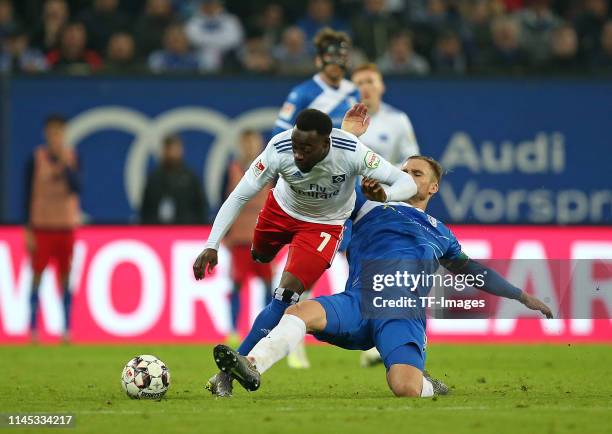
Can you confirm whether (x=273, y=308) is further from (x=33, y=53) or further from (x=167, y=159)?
(x=33, y=53)

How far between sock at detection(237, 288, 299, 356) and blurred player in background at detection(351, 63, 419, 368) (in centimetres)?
299

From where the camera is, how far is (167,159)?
15945 mm

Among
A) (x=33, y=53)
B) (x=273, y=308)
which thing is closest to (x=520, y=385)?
(x=273, y=308)

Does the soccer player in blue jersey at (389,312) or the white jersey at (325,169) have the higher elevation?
the white jersey at (325,169)

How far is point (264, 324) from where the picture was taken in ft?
30.0

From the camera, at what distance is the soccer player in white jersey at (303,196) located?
28.2ft

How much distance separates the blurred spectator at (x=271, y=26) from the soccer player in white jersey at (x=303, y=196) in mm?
9101

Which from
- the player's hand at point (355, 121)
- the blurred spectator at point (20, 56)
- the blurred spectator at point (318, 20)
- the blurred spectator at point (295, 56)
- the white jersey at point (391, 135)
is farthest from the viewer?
Answer: the blurred spectator at point (318, 20)

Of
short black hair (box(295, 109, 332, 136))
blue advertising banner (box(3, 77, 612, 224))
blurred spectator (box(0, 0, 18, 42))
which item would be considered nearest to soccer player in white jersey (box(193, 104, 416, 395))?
short black hair (box(295, 109, 332, 136))

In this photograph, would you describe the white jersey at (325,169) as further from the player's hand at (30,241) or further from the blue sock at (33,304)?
the player's hand at (30,241)

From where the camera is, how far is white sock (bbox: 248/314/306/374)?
8.18 meters

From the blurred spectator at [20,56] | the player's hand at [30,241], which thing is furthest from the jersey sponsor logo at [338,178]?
the blurred spectator at [20,56]

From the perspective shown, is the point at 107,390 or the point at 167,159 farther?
the point at 167,159

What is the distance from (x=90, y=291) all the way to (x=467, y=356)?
15.1 feet
